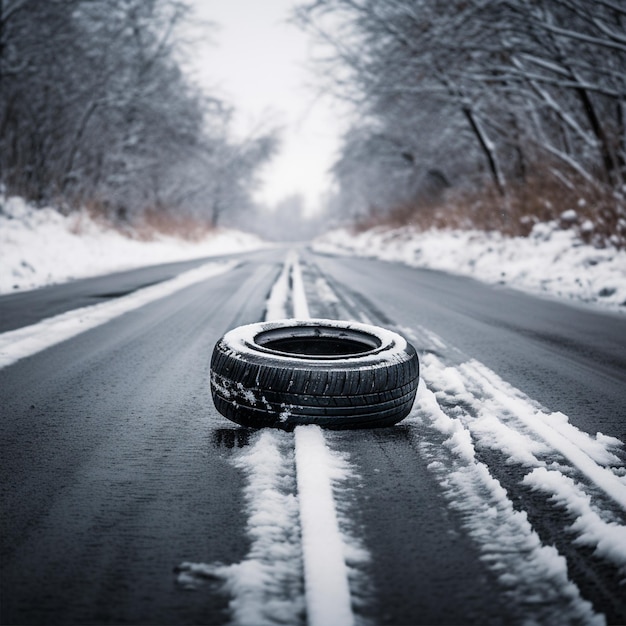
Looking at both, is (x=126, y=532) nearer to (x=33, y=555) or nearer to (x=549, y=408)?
(x=33, y=555)

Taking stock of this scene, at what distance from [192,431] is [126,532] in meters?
0.74

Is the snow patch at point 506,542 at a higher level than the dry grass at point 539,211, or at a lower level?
lower

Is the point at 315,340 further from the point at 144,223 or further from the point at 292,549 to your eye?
the point at 144,223

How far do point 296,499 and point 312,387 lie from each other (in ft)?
1.66

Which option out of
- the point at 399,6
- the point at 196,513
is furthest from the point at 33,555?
the point at 399,6

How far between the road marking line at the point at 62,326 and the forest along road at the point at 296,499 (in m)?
0.09

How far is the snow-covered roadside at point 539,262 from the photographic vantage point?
6.28 m

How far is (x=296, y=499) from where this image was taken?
4.83ft

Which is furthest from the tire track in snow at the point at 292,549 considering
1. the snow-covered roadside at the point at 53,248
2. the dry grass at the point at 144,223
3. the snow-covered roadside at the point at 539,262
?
the dry grass at the point at 144,223

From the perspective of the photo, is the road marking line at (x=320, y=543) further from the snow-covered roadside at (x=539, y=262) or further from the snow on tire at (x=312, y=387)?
the snow-covered roadside at (x=539, y=262)

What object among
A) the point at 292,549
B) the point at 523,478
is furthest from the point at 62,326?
the point at 523,478

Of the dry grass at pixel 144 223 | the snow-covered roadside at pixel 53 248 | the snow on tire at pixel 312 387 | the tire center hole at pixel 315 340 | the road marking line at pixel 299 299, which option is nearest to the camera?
the snow on tire at pixel 312 387

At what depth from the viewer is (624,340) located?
3.87 m

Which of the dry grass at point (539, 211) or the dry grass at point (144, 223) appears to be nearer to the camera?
the dry grass at point (539, 211)
